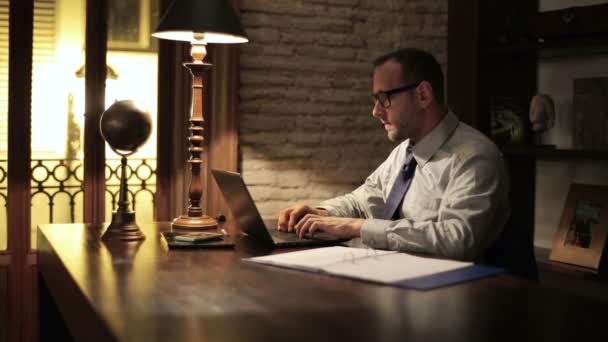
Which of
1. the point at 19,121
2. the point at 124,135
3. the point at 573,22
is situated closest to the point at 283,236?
the point at 124,135

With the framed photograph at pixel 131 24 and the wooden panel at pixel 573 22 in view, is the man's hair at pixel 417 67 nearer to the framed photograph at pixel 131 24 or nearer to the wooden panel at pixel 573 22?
the wooden panel at pixel 573 22

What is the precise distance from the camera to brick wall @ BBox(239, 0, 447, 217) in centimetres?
344

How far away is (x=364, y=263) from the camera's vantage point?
1675 mm

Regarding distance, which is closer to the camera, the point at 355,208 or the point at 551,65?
the point at 355,208

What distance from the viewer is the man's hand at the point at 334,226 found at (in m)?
2.03

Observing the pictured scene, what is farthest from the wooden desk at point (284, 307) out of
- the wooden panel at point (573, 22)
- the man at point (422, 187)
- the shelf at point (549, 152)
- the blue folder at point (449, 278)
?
the wooden panel at point (573, 22)

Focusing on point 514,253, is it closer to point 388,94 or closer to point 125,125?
point 388,94

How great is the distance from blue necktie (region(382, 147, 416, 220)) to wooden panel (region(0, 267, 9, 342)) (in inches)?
65.3

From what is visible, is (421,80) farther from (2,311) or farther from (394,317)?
(2,311)

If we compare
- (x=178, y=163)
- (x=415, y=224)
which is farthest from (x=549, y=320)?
(x=178, y=163)

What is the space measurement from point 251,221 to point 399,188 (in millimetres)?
502

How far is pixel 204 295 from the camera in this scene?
1394 millimetres

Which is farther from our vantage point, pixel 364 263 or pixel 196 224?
pixel 196 224

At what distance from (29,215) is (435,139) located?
5.59 ft
